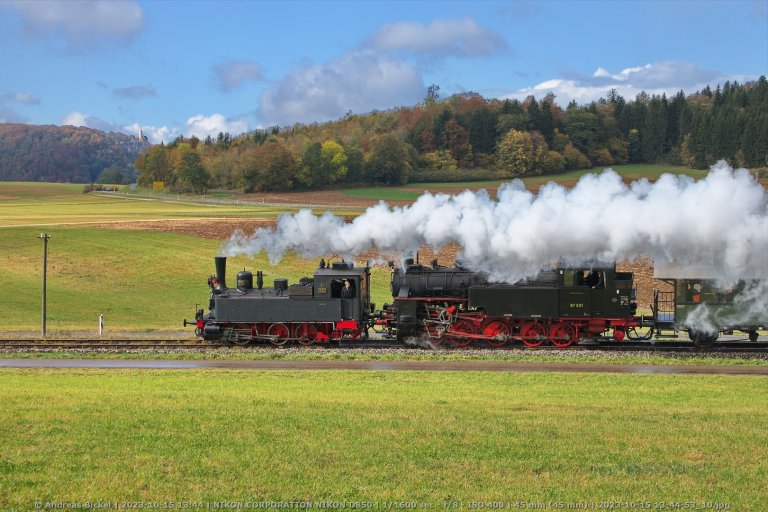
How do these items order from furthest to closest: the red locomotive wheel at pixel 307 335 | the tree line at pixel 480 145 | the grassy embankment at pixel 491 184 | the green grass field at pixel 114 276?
the tree line at pixel 480 145 < the grassy embankment at pixel 491 184 < the green grass field at pixel 114 276 < the red locomotive wheel at pixel 307 335

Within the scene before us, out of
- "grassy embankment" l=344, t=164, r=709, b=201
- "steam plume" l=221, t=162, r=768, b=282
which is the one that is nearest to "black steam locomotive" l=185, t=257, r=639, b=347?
"steam plume" l=221, t=162, r=768, b=282

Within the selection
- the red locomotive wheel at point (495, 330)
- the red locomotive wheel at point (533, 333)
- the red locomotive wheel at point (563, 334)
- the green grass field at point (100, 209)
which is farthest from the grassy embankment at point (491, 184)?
the red locomotive wheel at point (563, 334)

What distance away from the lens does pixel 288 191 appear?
4186 inches

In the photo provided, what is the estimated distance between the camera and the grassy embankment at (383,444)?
1023cm

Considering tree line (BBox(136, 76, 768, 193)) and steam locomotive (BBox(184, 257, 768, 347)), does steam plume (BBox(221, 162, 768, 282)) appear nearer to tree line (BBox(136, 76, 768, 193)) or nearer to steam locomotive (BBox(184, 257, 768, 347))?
steam locomotive (BBox(184, 257, 768, 347))

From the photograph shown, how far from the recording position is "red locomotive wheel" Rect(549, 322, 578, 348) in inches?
1106

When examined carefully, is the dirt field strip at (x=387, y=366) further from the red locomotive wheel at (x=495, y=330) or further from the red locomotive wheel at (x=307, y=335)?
the red locomotive wheel at (x=307, y=335)

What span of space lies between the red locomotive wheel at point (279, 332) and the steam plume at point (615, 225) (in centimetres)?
677

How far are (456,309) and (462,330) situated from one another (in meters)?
0.87

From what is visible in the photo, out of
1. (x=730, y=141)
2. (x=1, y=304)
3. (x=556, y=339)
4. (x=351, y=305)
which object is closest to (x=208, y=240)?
(x=1, y=304)

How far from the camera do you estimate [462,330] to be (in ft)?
94.1

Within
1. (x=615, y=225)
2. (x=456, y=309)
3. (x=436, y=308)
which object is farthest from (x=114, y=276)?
(x=615, y=225)

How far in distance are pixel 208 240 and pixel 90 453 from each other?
172 ft

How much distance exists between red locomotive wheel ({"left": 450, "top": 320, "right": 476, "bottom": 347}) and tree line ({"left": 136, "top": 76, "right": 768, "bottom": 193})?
78.7m
